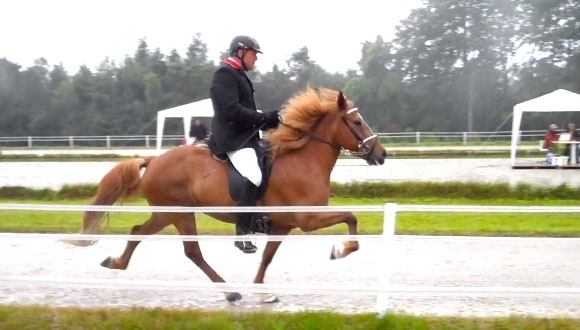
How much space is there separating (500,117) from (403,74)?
7.02 meters

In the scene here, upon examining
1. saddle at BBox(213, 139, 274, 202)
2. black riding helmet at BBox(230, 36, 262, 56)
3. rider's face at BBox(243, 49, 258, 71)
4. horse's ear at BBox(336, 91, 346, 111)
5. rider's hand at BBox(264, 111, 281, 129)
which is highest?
black riding helmet at BBox(230, 36, 262, 56)

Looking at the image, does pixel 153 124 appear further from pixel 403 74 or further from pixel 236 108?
pixel 236 108

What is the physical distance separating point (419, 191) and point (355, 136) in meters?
8.46

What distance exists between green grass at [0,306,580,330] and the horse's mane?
179 centimetres

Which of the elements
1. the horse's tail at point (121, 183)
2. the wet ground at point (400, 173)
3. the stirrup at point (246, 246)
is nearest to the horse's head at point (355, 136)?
the stirrup at point (246, 246)

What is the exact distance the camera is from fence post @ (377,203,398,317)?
527cm

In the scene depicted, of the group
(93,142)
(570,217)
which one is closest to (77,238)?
(570,217)

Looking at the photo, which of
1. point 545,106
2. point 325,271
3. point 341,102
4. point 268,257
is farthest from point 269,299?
point 545,106

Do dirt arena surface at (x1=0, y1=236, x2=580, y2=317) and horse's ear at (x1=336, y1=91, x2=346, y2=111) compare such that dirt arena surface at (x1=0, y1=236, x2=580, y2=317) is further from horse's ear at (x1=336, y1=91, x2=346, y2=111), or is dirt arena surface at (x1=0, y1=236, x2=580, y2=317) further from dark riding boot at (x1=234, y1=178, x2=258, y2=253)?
horse's ear at (x1=336, y1=91, x2=346, y2=111)

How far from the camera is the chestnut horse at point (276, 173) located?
6312 millimetres

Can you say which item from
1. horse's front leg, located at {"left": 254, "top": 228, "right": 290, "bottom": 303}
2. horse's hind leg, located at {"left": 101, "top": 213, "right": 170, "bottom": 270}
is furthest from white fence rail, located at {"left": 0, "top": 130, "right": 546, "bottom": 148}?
horse's front leg, located at {"left": 254, "top": 228, "right": 290, "bottom": 303}

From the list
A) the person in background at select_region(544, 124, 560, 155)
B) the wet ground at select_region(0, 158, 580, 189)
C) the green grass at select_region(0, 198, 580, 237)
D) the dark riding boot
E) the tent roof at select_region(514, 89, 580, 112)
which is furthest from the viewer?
the person in background at select_region(544, 124, 560, 155)

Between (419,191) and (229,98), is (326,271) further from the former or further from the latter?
(419,191)

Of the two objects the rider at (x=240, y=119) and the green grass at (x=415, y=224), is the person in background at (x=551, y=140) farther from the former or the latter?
the rider at (x=240, y=119)
